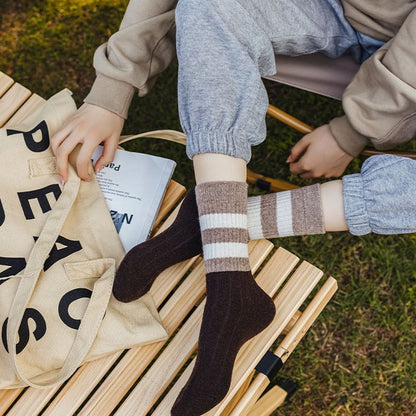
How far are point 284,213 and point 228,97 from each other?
9.1 inches

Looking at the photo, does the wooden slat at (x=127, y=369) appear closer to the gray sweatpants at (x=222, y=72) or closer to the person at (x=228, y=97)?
the person at (x=228, y=97)

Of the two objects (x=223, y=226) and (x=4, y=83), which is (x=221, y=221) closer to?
(x=223, y=226)

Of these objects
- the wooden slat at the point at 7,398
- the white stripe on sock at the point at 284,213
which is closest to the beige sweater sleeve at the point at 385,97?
the white stripe on sock at the point at 284,213

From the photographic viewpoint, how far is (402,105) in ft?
3.17

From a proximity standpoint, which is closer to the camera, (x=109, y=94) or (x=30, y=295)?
(x=30, y=295)

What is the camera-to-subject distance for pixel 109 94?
1.08 m

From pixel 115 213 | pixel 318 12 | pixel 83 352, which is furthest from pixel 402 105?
pixel 83 352

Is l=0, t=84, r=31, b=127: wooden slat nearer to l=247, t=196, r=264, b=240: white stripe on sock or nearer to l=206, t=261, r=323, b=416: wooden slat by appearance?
l=247, t=196, r=264, b=240: white stripe on sock

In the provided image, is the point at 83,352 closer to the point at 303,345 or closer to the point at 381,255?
the point at 303,345

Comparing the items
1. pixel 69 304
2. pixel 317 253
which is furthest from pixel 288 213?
pixel 317 253

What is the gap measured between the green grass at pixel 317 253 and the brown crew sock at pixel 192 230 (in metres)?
0.56

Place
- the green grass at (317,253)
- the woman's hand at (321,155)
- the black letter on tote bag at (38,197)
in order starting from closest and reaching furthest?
the black letter on tote bag at (38,197) < the woman's hand at (321,155) < the green grass at (317,253)

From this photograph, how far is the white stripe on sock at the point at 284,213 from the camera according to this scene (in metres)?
0.95

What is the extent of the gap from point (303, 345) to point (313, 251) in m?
0.27
